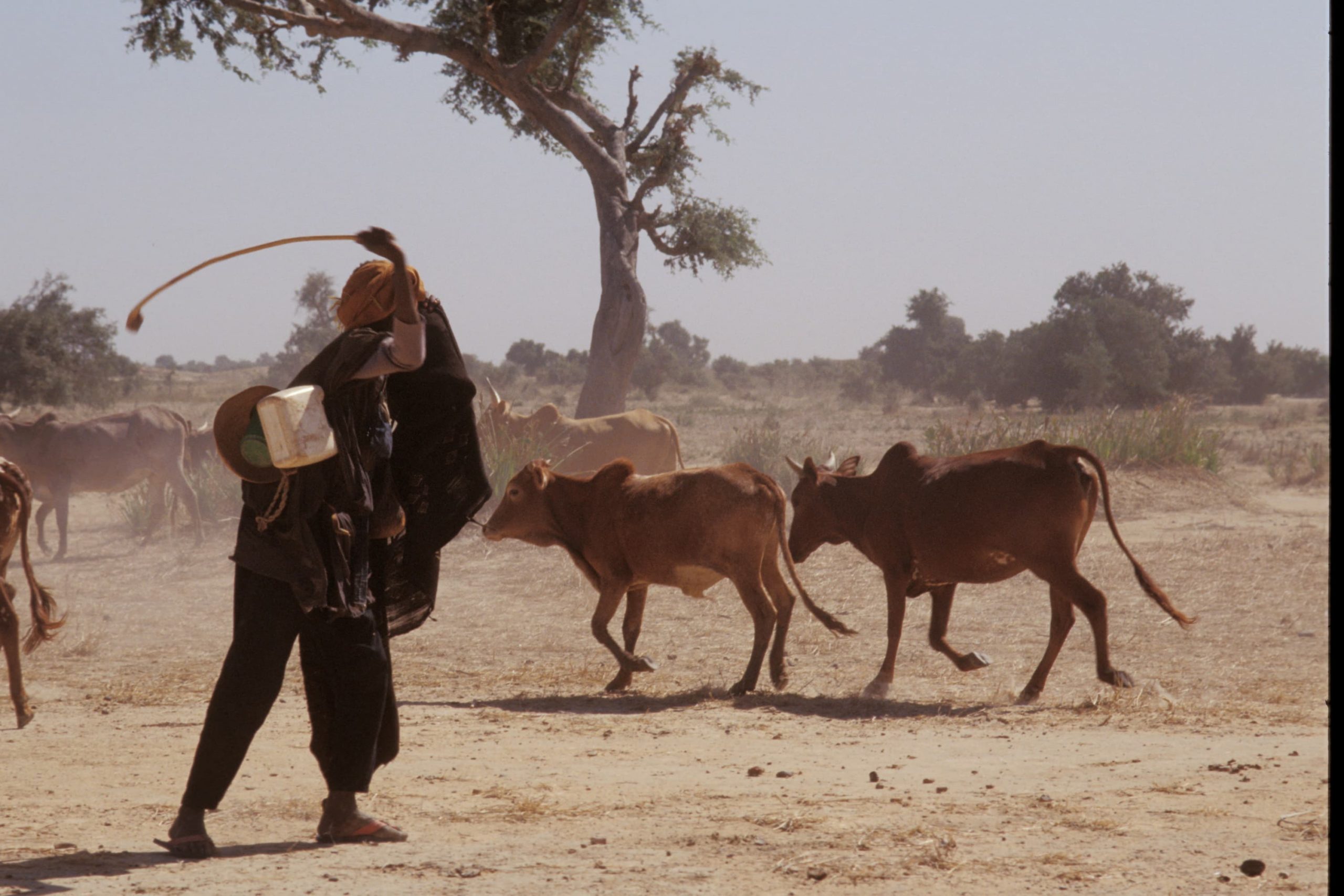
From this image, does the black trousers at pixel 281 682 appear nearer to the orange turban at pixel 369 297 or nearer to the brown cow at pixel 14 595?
the orange turban at pixel 369 297

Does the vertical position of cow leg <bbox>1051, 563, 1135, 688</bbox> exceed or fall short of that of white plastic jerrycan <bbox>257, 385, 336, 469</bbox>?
it falls short

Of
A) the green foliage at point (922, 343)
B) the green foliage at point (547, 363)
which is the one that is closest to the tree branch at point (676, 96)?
the green foliage at point (547, 363)

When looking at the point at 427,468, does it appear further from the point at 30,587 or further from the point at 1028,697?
the point at 1028,697

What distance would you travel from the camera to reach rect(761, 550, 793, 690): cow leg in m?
8.36

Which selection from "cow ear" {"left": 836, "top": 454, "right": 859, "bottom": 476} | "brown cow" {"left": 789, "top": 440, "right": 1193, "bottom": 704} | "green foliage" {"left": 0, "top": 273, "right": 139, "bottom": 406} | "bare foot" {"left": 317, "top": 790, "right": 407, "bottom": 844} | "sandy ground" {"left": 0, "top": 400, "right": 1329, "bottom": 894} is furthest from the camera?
"green foliage" {"left": 0, "top": 273, "right": 139, "bottom": 406}

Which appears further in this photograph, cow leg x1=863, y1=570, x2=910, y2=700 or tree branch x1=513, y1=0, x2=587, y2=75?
tree branch x1=513, y1=0, x2=587, y2=75

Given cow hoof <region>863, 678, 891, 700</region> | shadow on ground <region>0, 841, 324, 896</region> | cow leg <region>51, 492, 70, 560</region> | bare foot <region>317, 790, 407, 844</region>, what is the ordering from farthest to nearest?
cow leg <region>51, 492, 70, 560</region> → cow hoof <region>863, 678, 891, 700</region> → bare foot <region>317, 790, 407, 844</region> → shadow on ground <region>0, 841, 324, 896</region>

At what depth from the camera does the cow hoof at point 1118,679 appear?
25.6ft

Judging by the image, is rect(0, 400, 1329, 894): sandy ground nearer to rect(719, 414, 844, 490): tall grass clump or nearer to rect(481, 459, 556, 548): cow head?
rect(481, 459, 556, 548): cow head

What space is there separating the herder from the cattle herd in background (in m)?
3.33

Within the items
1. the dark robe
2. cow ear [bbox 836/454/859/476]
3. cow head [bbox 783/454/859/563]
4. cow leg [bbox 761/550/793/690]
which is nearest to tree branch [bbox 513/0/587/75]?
cow ear [bbox 836/454/859/476]

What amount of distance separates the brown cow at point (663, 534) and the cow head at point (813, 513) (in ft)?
1.45

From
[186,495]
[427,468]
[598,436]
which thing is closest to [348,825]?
[427,468]

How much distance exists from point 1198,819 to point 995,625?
610 centimetres
